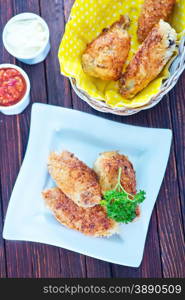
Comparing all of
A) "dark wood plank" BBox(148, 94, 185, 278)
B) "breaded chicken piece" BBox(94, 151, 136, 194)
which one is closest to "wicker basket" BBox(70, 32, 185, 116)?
"breaded chicken piece" BBox(94, 151, 136, 194)

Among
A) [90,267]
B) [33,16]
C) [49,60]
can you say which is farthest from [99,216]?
[33,16]

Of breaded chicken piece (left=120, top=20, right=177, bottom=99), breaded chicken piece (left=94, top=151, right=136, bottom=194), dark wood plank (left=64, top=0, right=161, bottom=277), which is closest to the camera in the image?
breaded chicken piece (left=120, top=20, right=177, bottom=99)

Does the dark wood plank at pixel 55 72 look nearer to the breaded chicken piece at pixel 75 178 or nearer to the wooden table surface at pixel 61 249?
the wooden table surface at pixel 61 249

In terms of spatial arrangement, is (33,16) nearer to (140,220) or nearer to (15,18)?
(15,18)

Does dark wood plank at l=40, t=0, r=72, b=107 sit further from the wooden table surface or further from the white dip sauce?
the white dip sauce

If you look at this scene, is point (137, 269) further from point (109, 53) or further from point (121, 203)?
point (109, 53)

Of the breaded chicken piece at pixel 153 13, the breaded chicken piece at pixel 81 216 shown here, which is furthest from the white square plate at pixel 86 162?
the breaded chicken piece at pixel 153 13
